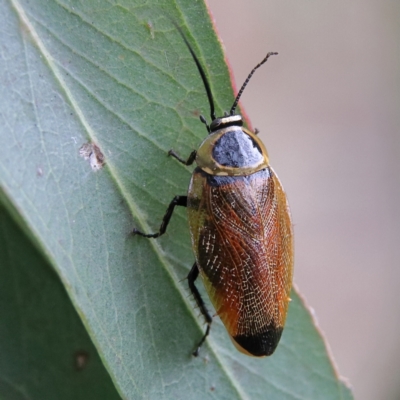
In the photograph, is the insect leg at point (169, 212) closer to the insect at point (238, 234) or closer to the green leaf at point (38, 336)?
the insect at point (238, 234)

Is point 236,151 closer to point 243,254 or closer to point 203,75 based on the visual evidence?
point 203,75

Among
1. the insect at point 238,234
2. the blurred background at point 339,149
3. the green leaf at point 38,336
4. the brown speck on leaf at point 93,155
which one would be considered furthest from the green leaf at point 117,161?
the blurred background at point 339,149

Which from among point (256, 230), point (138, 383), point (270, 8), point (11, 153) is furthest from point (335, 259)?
point (11, 153)

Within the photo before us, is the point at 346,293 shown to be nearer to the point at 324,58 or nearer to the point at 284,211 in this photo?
the point at 324,58

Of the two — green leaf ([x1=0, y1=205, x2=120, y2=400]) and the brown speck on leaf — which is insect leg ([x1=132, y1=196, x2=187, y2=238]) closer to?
the brown speck on leaf

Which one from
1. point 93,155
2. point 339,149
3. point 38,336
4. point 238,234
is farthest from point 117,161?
point 339,149

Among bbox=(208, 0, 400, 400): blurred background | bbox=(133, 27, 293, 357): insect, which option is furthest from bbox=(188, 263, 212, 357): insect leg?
bbox=(208, 0, 400, 400): blurred background

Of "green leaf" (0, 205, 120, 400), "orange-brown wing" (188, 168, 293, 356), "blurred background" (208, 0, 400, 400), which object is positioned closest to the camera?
"green leaf" (0, 205, 120, 400)
